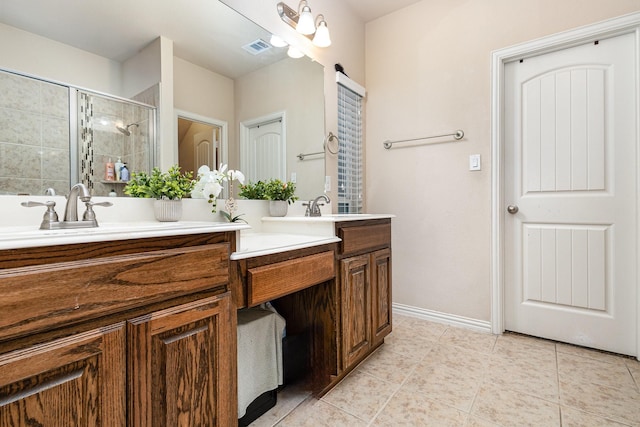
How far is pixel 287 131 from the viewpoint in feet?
6.48

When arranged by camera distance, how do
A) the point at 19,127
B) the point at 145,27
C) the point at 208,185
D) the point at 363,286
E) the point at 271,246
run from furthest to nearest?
the point at 363,286, the point at 208,185, the point at 145,27, the point at 271,246, the point at 19,127

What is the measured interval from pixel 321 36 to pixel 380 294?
174 cm

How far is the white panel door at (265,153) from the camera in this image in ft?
5.78

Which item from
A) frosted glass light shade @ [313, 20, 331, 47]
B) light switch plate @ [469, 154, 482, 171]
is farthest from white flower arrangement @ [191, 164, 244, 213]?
light switch plate @ [469, 154, 482, 171]

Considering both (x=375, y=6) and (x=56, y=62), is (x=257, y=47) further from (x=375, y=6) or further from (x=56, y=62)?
(x=375, y=6)

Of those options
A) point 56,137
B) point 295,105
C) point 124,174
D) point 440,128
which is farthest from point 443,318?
point 56,137

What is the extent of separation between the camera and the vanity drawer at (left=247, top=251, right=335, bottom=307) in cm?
109

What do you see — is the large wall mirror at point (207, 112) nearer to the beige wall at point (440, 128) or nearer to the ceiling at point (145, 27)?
the ceiling at point (145, 27)

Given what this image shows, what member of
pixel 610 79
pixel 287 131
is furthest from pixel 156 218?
pixel 610 79

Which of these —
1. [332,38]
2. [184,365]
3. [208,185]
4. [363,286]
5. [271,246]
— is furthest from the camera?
[332,38]

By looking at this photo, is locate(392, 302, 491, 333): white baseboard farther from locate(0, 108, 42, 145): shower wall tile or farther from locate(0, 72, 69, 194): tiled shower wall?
locate(0, 108, 42, 145): shower wall tile

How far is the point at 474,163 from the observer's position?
2.26 meters

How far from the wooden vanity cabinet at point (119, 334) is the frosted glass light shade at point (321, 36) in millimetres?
1710

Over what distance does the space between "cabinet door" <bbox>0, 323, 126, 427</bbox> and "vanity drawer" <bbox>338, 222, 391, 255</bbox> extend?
40.3 inches
